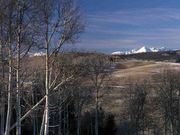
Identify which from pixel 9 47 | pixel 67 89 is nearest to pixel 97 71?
pixel 67 89

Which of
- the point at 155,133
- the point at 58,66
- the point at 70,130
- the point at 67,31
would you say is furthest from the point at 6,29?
the point at 155,133

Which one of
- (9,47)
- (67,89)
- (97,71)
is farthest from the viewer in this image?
(97,71)

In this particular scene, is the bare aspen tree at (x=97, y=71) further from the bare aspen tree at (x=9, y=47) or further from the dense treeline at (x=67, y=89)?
the bare aspen tree at (x=9, y=47)

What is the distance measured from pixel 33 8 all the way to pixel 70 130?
1797 inches

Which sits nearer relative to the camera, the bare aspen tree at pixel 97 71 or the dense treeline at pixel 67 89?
the dense treeline at pixel 67 89

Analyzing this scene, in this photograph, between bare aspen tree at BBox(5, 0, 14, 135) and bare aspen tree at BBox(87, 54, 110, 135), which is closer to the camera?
bare aspen tree at BBox(5, 0, 14, 135)

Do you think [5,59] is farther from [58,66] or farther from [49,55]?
[58,66]

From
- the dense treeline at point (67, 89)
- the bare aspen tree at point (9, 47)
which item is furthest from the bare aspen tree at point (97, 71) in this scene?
the bare aspen tree at point (9, 47)

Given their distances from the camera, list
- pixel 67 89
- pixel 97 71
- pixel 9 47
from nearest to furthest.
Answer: pixel 9 47
pixel 67 89
pixel 97 71

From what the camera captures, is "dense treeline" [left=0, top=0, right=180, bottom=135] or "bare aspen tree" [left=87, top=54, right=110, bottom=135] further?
"bare aspen tree" [left=87, top=54, right=110, bottom=135]

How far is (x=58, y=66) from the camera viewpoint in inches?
1105

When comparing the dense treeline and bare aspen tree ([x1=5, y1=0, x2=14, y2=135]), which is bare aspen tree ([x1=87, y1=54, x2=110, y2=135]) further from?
bare aspen tree ([x1=5, y1=0, x2=14, y2=135])

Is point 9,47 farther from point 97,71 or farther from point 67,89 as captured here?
point 97,71

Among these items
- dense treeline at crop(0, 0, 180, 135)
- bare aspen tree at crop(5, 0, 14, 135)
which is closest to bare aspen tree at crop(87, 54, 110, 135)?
dense treeline at crop(0, 0, 180, 135)
